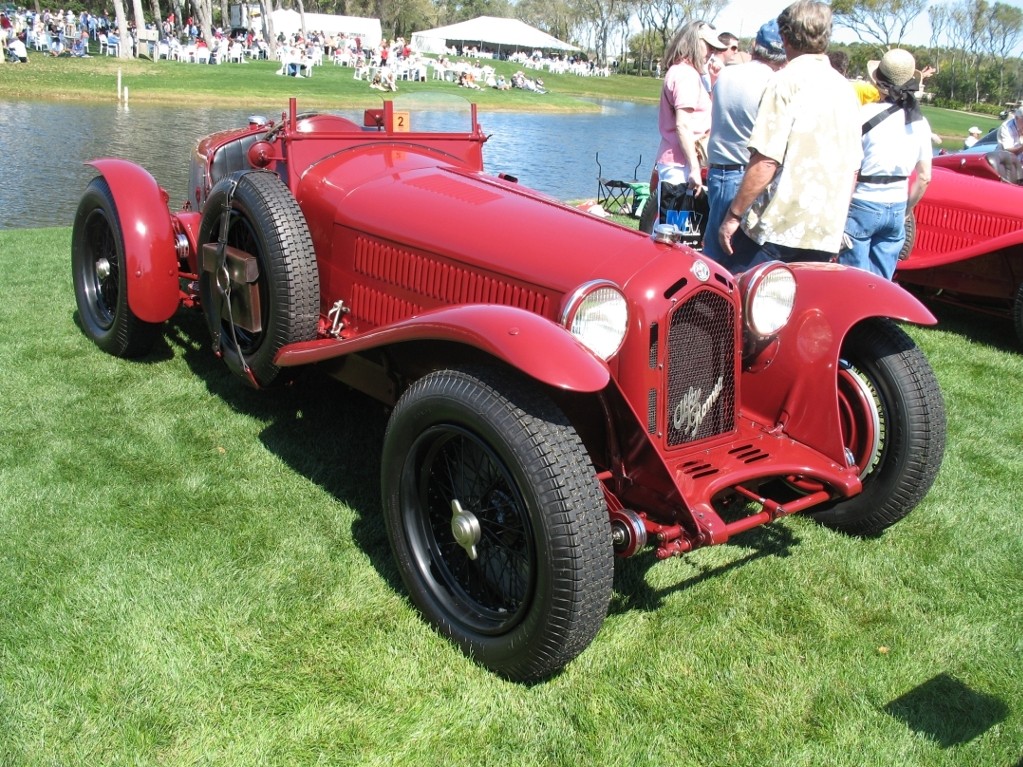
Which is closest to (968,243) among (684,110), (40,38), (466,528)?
(684,110)

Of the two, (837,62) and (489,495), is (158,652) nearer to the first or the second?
(489,495)

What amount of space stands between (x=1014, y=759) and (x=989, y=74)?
83650 mm

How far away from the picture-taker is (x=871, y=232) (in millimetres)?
4992

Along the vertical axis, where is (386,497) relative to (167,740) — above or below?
above

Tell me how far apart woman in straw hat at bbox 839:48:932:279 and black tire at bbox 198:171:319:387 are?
3087mm

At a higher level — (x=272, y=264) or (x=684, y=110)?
(x=684, y=110)

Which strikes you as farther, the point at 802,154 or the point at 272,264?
the point at 802,154

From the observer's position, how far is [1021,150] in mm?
7535

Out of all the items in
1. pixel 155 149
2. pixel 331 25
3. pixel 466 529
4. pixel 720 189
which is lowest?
pixel 466 529

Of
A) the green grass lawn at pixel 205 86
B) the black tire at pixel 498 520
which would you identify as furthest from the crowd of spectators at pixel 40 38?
the black tire at pixel 498 520

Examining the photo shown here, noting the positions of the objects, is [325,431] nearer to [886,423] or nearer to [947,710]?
[886,423]

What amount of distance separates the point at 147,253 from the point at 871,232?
4042mm

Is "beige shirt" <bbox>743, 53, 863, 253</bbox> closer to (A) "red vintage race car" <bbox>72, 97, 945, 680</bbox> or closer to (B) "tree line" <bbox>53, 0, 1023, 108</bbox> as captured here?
(A) "red vintage race car" <bbox>72, 97, 945, 680</bbox>

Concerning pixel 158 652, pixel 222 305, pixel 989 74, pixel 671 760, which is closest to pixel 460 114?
pixel 222 305
